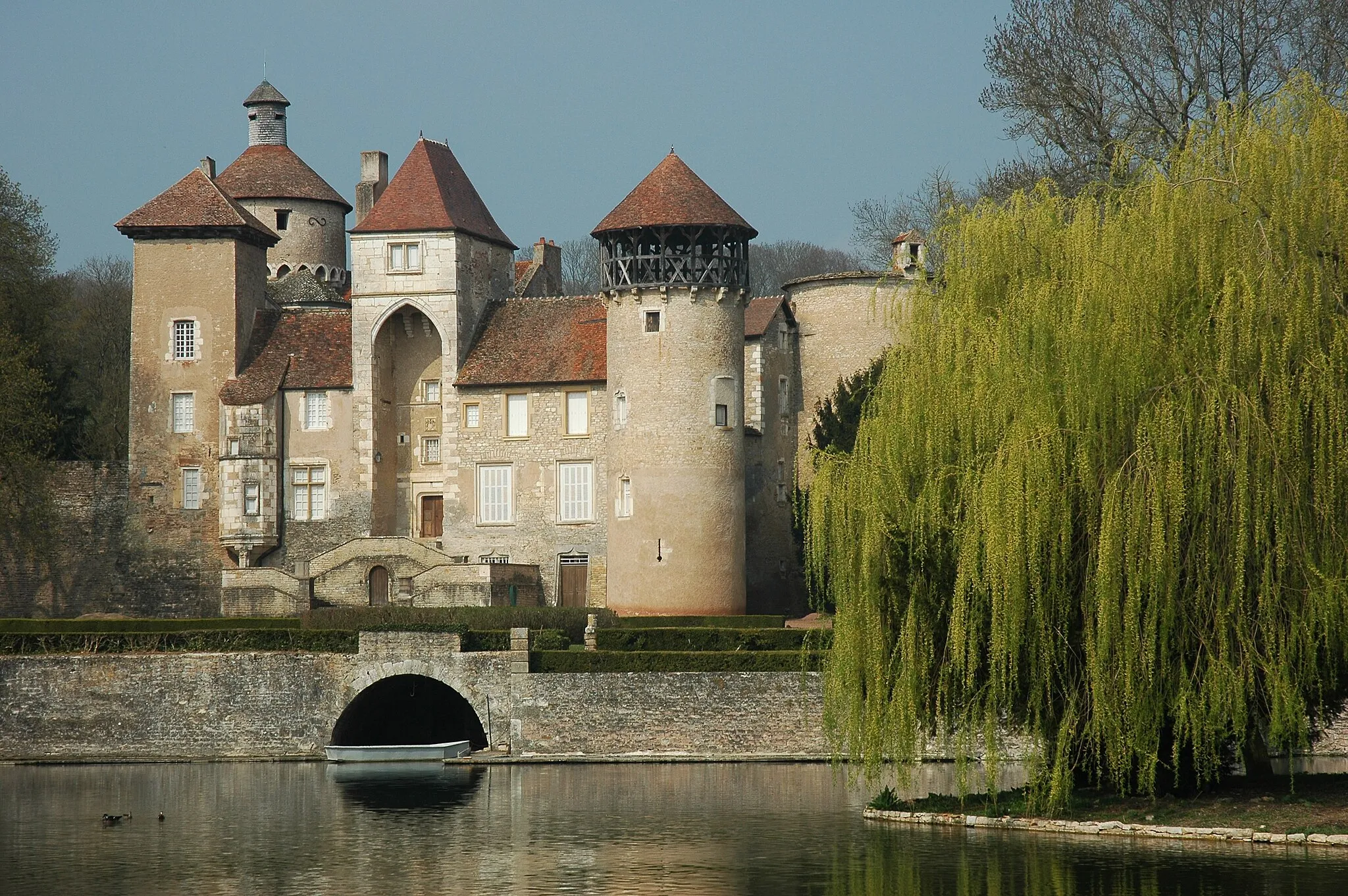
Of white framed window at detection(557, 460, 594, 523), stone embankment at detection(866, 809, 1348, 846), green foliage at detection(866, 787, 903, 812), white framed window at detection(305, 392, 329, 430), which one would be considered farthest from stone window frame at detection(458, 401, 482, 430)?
stone embankment at detection(866, 809, 1348, 846)

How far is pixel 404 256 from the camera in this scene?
47531 millimetres

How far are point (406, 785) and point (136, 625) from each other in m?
10.0

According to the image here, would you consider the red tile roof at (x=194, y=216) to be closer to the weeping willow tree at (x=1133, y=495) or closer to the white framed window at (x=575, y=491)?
the white framed window at (x=575, y=491)

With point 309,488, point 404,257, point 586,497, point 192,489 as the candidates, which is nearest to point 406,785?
point 586,497

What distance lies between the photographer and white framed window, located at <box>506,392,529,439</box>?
47.0 meters

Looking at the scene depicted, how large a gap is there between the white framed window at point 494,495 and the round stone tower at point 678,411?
13.6ft

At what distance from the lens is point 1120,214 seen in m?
22.3

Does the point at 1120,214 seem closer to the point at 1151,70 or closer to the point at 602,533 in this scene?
the point at 1151,70

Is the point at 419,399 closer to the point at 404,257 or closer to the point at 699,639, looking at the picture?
the point at 404,257

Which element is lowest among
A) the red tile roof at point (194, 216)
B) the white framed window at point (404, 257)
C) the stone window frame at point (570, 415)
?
the stone window frame at point (570, 415)

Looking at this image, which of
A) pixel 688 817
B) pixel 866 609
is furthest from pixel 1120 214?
pixel 688 817

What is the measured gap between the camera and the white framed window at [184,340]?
158 ft

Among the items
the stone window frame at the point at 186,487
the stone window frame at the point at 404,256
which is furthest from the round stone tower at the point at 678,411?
the stone window frame at the point at 186,487

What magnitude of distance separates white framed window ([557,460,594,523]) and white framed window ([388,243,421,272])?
6746 millimetres
